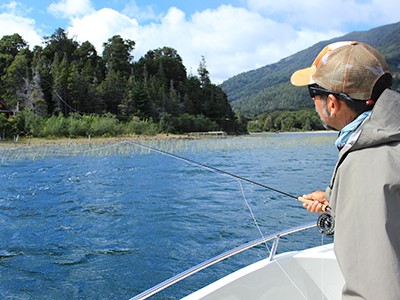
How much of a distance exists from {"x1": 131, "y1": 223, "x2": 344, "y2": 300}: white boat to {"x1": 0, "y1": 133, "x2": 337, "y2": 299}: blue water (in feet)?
8.13

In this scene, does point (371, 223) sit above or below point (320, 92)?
below

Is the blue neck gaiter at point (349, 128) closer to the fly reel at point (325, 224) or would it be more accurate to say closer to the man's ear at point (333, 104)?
the man's ear at point (333, 104)

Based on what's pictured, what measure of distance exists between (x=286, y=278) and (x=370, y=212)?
187 centimetres

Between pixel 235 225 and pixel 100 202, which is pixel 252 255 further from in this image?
pixel 100 202

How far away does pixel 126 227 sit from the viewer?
26.4ft

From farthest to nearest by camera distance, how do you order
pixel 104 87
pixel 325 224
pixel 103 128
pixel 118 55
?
pixel 118 55 → pixel 104 87 → pixel 103 128 → pixel 325 224

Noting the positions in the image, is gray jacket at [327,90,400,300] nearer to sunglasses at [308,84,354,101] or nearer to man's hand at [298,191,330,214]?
sunglasses at [308,84,354,101]

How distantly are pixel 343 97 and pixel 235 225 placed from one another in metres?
7.11

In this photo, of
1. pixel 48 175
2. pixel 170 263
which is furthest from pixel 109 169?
pixel 170 263

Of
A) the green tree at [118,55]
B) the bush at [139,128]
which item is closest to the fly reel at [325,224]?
the bush at [139,128]

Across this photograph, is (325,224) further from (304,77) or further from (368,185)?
(368,185)

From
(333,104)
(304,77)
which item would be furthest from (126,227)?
(333,104)

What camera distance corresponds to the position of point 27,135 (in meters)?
40.3

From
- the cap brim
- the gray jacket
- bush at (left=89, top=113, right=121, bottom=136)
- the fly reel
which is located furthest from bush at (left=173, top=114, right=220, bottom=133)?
the gray jacket
